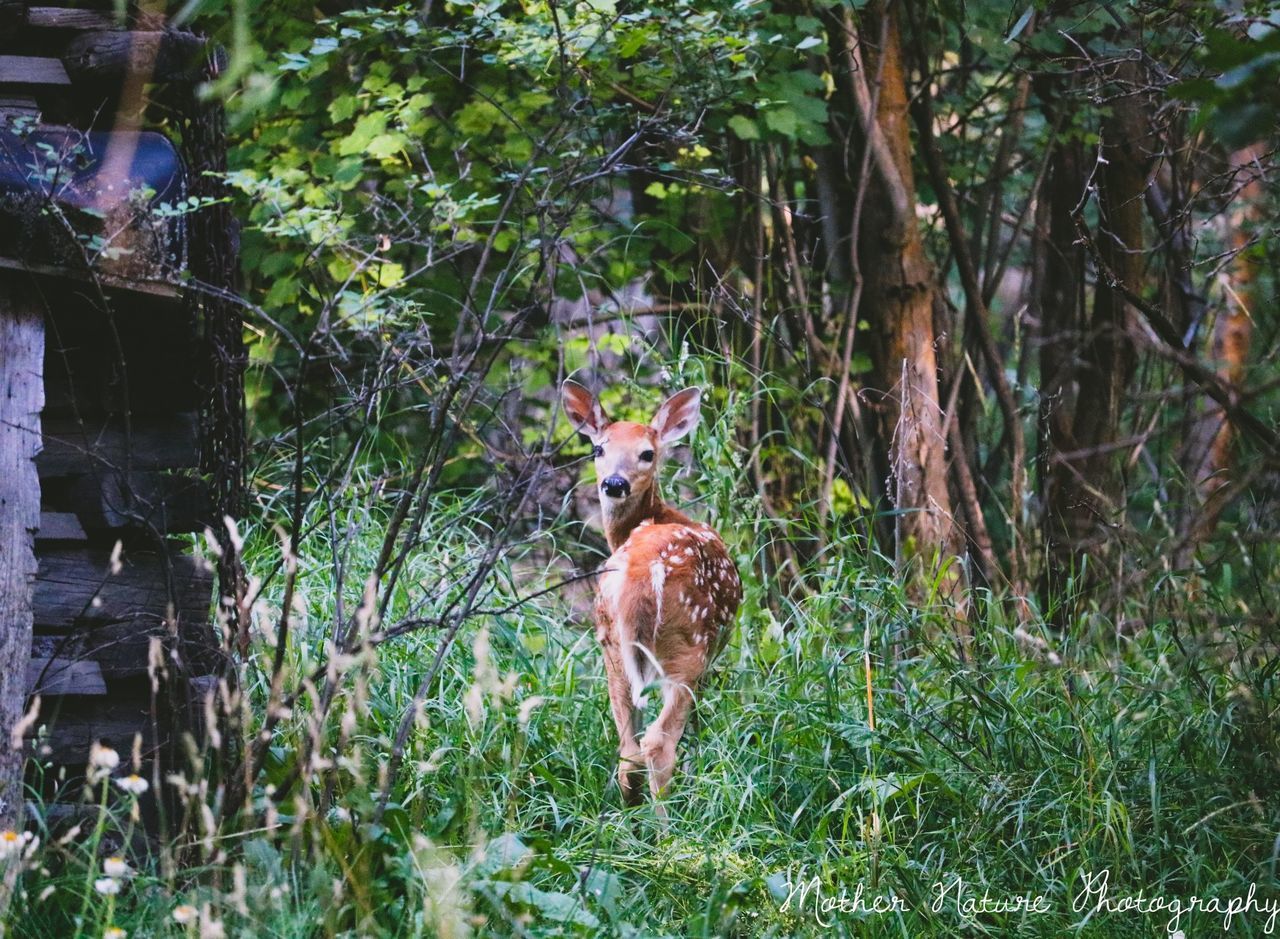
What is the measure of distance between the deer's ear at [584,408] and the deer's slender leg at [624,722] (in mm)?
1056

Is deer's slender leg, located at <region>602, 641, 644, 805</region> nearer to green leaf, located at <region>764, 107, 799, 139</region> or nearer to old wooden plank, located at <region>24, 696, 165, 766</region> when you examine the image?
old wooden plank, located at <region>24, 696, 165, 766</region>

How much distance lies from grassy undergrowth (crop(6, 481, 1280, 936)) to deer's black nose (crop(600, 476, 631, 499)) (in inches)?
20.4

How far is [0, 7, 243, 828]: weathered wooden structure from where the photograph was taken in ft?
11.5

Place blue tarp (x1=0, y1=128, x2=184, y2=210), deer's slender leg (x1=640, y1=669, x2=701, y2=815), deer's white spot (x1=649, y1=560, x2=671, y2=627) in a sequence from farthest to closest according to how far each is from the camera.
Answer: deer's white spot (x1=649, y1=560, x2=671, y2=627) → deer's slender leg (x1=640, y1=669, x2=701, y2=815) → blue tarp (x1=0, y1=128, x2=184, y2=210)

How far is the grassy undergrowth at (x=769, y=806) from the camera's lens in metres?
3.12

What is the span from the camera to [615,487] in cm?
487

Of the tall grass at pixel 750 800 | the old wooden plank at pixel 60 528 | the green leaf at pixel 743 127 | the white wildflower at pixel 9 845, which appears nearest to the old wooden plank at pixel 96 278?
the old wooden plank at pixel 60 528

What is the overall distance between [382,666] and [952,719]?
6.28ft

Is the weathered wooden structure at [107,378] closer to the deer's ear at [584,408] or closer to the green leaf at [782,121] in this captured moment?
the deer's ear at [584,408]

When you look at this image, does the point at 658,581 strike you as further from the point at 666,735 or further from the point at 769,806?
the point at 769,806

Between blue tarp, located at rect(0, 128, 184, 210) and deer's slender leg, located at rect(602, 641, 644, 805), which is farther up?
blue tarp, located at rect(0, 128, 184, 210)

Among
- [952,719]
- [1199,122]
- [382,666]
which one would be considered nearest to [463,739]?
[382,666]

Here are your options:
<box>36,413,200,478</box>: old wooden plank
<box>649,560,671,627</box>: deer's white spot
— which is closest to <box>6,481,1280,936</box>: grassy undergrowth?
<box>649,560,671,627</box>: deer's white spot

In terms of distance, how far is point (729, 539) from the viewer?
18.0 feet
